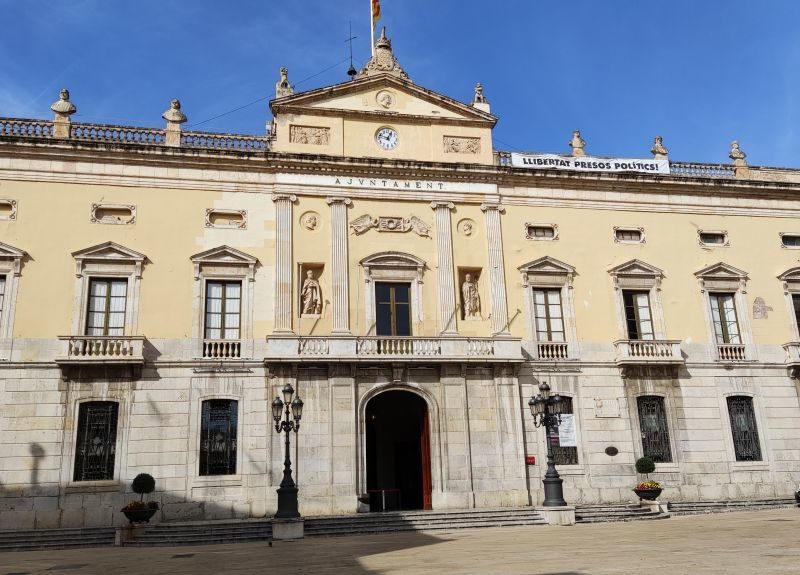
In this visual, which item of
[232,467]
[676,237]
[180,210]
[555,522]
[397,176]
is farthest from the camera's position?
[676,237]

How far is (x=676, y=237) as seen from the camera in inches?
1079

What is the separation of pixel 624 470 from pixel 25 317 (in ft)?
63.6

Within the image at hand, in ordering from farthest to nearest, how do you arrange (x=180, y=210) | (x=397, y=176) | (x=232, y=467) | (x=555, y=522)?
(x=397, y=176)
(x=180, y=210)
(x=232, y=467)
(x=555, y=522)

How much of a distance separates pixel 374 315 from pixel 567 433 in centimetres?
749

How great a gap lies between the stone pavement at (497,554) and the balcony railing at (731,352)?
764 centimetres

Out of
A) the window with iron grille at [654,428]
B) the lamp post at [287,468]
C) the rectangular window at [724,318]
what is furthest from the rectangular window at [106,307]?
the rectangular window at [724,318]

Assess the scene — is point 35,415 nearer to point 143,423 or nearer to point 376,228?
point 143,423

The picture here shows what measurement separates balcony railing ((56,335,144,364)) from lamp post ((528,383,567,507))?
11.8 meters

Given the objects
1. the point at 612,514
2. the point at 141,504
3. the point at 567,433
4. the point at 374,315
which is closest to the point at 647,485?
the point at 612,514

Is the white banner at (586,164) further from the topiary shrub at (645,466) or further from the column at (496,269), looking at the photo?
the topiary shrub at (645,466)

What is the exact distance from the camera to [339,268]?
24172 mm

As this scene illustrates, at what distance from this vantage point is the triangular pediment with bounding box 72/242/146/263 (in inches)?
890

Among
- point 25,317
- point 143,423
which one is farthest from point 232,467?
point 25,317

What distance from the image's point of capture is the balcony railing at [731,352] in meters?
26.2
